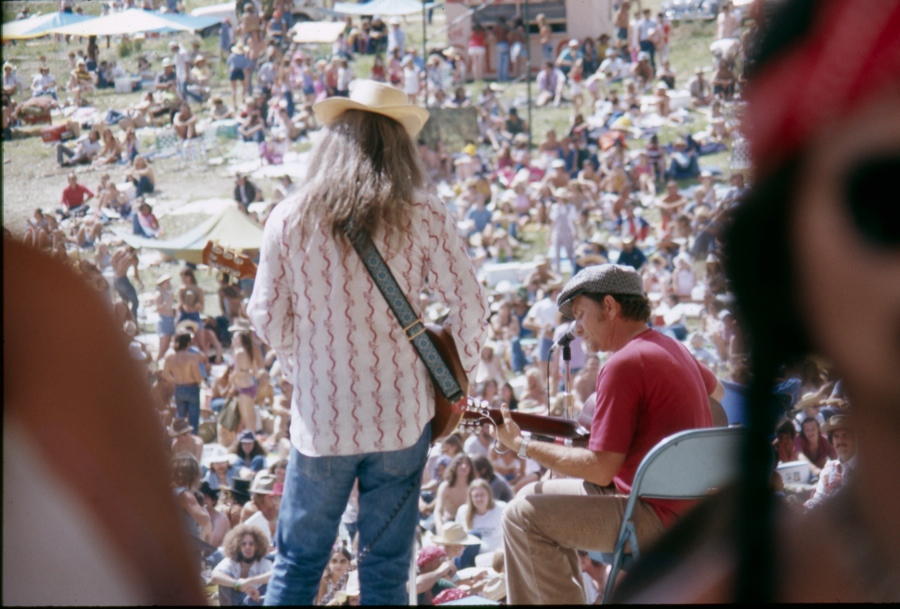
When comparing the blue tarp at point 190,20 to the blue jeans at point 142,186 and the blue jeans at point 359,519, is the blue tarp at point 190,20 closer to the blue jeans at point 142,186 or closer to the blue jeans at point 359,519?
the blue jeans at point 142,186

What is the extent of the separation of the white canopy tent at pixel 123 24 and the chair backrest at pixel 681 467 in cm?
681

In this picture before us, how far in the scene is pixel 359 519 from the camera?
2.58m

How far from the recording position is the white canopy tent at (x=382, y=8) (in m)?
25.8

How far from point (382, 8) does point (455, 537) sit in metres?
22.1

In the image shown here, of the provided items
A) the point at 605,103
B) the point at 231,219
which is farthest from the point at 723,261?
the point at 605,103

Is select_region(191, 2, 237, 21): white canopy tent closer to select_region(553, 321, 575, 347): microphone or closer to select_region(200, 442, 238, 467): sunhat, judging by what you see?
select_region(200, 442, 238, 467): sunhat

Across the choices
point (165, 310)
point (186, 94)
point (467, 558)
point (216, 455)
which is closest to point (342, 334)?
point (467, 558)

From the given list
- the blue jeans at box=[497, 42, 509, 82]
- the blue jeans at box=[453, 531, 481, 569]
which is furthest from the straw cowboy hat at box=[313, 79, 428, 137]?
the blue jeans at box=[497, 42, 509, 82]

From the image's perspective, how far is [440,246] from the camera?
2574mm

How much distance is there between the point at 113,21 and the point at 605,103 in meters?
15.3

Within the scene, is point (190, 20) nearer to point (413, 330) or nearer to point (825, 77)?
point (413, 330)

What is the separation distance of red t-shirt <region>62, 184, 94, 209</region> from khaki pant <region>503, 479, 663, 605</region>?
13.2 meters

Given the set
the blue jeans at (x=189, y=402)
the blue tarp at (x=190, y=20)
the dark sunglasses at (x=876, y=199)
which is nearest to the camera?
the dark sunglasses at (x=876, y=199)

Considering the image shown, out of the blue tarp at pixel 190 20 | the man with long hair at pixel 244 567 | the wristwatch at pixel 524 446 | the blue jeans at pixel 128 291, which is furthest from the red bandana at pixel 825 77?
the blue tarp at pixel 190 20
